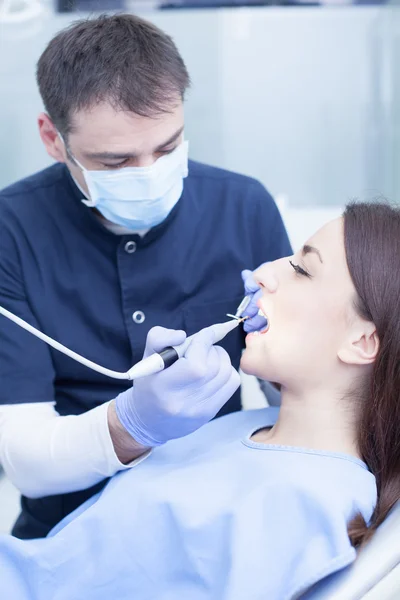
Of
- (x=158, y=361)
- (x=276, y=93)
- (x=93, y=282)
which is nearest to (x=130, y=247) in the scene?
(x=93, y=282)

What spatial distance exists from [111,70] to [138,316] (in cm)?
55

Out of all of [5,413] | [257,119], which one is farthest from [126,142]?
[257,119]

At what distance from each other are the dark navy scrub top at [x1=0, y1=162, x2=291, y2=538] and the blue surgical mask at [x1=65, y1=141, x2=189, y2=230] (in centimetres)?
10

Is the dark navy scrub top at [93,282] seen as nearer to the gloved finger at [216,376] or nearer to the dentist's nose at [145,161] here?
the dentist's nose at [145,161]

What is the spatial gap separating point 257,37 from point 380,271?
152 centimetres

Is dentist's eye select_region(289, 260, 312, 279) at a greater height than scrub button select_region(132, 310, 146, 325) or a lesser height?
greater

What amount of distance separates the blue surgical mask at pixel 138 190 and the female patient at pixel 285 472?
27 centimetres

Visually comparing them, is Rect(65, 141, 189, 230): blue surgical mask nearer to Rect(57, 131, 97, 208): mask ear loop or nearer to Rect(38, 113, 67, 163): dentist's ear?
Rect(57, 131, 97, 208): mask ear loop

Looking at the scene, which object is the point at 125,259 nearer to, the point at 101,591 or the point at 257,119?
the point at 101,591

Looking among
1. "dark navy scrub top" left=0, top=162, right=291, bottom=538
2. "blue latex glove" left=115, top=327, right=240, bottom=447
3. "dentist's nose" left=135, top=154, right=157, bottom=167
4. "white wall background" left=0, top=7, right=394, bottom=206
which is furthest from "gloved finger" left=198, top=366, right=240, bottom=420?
"white wall background" left=0, top=7, right=394, bottom=206

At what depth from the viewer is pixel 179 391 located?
129 cm

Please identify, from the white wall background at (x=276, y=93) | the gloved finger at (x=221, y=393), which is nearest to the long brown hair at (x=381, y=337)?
the gloved finger at (x=221, y=393)

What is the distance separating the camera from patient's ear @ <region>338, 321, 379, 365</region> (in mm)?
1362

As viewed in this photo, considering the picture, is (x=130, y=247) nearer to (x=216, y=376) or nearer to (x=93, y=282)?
(x=93, y=282)
